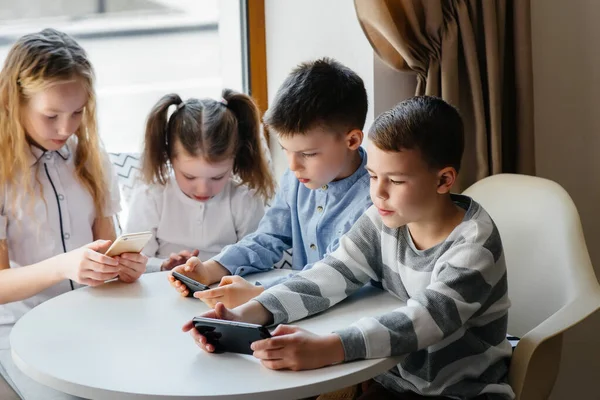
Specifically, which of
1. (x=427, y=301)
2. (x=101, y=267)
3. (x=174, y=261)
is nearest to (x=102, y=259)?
(x=101, y=267)

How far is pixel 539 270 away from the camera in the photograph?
179 cm

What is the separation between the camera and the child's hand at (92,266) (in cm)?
173

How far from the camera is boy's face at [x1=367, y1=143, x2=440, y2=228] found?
147 cm

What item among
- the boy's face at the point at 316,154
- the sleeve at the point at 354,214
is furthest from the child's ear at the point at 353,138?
the sleeve at the point at 354,214

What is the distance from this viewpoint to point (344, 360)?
128 cm

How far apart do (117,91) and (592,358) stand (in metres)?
1.70

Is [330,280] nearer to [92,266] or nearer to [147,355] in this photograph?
[147,355]

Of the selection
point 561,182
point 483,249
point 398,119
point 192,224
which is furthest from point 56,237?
point 561,182

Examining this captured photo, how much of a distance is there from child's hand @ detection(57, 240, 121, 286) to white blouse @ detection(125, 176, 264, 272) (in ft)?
1.43

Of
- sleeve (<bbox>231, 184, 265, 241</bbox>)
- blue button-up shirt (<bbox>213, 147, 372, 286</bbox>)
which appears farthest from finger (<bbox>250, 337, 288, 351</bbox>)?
sleeve (<bbox>231, 184, 265, 241</bbox>)

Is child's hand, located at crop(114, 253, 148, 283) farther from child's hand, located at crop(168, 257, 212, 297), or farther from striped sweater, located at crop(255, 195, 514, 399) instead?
striped sweater, located at crop(255, 195, 514, 399)

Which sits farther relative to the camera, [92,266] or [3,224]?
[3,224]

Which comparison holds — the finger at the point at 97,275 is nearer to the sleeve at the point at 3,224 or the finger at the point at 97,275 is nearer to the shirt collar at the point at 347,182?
the sleeve at the point at 3,224

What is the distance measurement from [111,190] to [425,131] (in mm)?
1037
